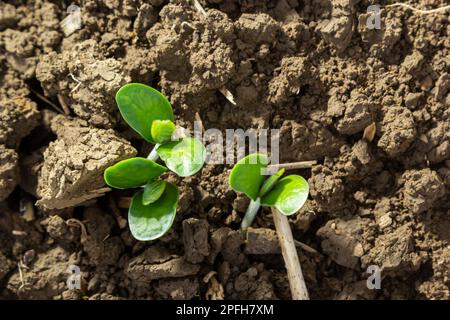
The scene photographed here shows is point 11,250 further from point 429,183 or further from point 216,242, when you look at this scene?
point 429,183

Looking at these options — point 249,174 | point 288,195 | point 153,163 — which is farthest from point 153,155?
point 288,195

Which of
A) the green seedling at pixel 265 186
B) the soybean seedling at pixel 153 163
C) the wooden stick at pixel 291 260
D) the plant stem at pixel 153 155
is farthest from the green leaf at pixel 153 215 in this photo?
the wooden stick at pixel 291 260

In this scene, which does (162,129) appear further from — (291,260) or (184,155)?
(291,260)

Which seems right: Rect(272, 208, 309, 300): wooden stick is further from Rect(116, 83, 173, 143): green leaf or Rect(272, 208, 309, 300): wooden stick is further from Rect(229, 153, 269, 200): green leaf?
Rect(116, 83, 173, 143): green leaf

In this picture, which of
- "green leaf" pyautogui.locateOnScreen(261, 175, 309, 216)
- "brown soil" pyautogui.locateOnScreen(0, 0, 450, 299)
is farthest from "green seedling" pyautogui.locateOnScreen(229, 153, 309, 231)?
"brown soil" pyautogui.locateOnScreen(0, 0, 450, 299)

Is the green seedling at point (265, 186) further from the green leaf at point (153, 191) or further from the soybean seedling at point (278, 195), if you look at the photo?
the green leaf at point (153, 191)
